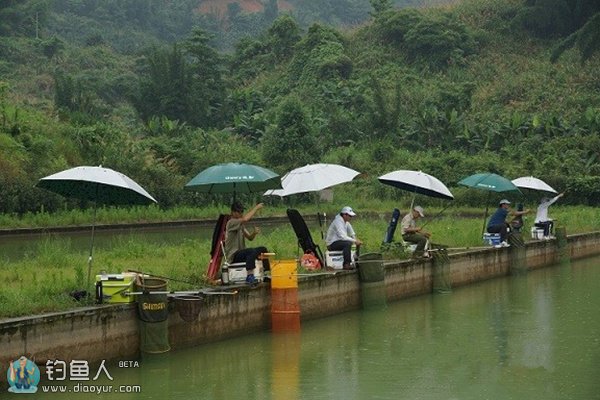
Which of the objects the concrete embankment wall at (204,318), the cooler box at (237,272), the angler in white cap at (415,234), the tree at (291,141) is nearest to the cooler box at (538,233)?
the concrete embankment wall at (204,318)

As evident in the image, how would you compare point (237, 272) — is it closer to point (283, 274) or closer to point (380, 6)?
point (283, 274)

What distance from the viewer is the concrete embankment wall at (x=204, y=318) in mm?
15273

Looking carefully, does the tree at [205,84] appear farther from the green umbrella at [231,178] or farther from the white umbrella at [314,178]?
the green umbrella at [231,178]

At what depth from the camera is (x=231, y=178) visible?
20250mm

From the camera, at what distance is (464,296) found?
26328 millimetres

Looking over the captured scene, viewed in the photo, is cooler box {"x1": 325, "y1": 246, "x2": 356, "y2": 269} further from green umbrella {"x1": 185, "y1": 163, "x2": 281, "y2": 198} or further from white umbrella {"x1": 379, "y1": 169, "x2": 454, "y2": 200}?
white umbrella {"x1": 379, "y1": 169, "x2": 454, "y2": 200}

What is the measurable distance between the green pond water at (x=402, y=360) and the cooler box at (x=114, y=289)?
0.95 m

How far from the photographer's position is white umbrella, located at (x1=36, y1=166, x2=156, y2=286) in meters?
17.9

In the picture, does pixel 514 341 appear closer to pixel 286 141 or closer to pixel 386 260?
pixel 386 260

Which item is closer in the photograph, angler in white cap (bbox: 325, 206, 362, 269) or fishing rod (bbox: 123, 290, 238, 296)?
fishing rod (bbox: 123, 290, 238, 296)

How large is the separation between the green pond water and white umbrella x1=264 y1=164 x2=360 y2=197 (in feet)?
8.13

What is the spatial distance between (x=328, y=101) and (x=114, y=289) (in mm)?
55615

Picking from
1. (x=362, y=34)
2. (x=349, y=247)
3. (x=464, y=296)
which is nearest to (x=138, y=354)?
(x=349, y=247)

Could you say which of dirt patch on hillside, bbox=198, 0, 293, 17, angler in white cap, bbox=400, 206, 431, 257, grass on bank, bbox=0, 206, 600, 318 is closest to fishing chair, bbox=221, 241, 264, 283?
grass on bank, bbox=0, 206, 600, 318
